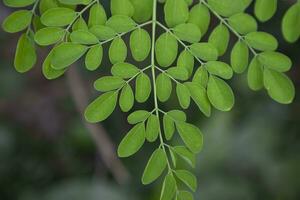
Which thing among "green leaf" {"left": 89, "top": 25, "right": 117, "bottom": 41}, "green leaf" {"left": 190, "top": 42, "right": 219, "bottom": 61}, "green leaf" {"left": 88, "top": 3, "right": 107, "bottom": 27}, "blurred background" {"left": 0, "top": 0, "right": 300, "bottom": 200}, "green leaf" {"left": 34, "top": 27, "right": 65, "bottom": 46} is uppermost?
"green leaf" {"left": 34, "top": 27, "right": 65, "bottom": 46}

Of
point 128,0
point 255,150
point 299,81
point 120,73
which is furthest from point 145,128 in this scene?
point 299,81

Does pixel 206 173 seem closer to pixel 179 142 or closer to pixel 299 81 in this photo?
pixel 179 142

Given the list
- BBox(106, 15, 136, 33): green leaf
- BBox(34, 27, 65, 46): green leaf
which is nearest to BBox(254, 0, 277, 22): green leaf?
BBox(106, 15, 136, 33): green leaf

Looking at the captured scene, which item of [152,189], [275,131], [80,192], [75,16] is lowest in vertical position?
[275,131]

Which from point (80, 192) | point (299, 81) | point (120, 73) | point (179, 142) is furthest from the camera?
point (299, 81)

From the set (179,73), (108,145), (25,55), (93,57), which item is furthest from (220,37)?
(108,145)

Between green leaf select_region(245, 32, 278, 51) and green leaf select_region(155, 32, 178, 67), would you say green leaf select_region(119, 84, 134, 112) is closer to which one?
green leaf select_region(155, 32, 178, 67)

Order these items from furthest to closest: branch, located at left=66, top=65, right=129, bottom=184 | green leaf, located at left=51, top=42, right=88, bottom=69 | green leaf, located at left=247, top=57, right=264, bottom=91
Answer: branch, located at left=66, top=65, right=129, bottom=184 < green leaf, located at left=247, top=57, right=264, bottom=91 < green leaf, located at left=51, top=42, right=88, bottom=69
